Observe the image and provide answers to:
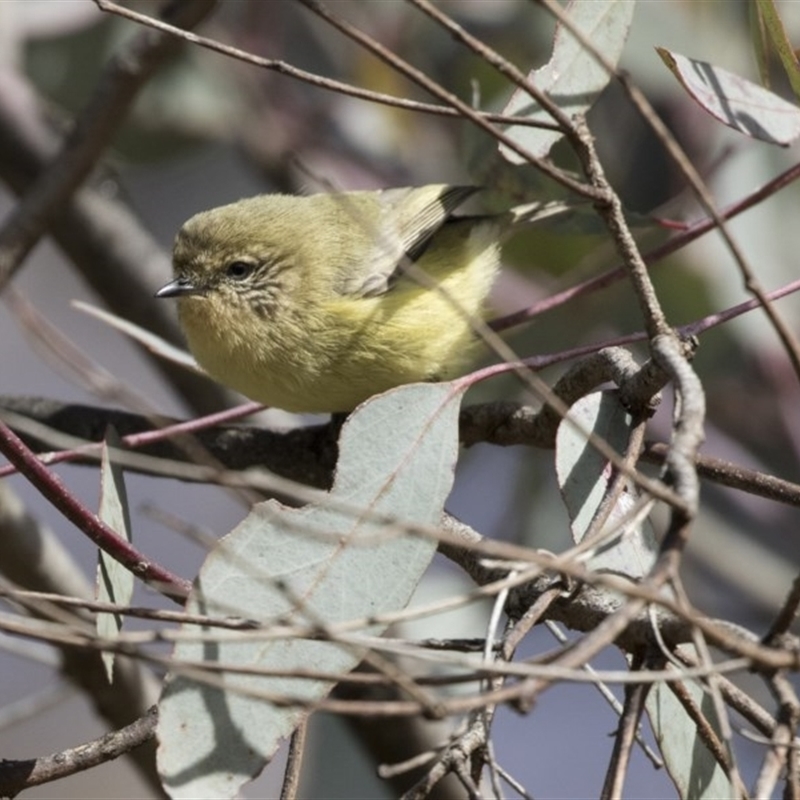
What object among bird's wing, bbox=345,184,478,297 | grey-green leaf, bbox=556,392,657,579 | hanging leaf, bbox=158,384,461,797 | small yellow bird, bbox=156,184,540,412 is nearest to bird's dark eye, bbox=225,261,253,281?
small yellow bird, bbox=156,184,540,412

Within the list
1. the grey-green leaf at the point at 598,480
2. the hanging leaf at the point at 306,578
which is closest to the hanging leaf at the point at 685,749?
the grey-green leaf at the point at 598,480

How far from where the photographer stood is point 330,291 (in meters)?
3.13

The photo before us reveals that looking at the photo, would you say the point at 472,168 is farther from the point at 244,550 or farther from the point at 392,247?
the point at 244,550

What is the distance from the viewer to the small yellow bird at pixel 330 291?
9.52 feet

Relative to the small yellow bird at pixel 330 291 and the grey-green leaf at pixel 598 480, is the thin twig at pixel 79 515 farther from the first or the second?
the small yellow bird at pixel 330 291

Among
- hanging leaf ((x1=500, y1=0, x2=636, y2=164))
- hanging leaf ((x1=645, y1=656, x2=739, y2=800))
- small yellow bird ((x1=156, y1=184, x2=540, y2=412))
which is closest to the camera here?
hanging leaf ((x1=645, y1=656, x2=739, y2=800))

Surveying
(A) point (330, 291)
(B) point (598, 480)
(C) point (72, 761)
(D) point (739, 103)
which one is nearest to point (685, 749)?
(B) point (598, 480)

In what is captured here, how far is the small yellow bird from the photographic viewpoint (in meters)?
2.90

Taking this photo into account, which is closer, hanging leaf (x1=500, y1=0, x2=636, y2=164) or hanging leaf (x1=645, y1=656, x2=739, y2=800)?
hanging leaf (x1=645, y1=656, x2=739, y2=800)

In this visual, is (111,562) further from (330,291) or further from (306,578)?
(330,291)

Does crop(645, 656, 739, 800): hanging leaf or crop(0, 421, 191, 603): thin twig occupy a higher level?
crop(0, 421, 191, 603): thin twig

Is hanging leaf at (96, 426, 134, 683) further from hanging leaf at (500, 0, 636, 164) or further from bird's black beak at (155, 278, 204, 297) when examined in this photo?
bird's black beak at (155, 278, 204, 297)

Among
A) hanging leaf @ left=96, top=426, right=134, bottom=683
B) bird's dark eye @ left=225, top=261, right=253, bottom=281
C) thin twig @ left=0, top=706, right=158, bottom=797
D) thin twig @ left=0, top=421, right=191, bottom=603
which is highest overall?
bird's dark eye @ left=225, top=261, right=253, bottom=281

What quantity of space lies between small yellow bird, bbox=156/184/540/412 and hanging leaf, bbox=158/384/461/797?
79 centimetres
